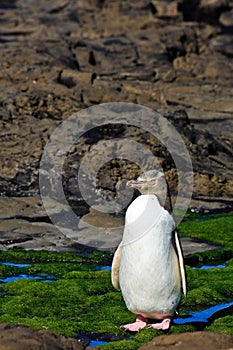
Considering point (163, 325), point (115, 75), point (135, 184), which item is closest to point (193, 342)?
point (163, 325)

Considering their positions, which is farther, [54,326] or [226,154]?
[226,154]

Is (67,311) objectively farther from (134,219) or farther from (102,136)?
(102,136)

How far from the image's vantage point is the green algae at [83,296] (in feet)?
30.9

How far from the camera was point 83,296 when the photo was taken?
35.8 ft

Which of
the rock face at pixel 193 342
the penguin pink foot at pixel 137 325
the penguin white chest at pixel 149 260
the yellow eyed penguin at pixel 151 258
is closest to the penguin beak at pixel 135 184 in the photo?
the yellow eyed penguin at pixel 151 258

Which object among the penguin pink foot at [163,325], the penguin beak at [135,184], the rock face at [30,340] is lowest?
the penguin pink foot at [163,325]

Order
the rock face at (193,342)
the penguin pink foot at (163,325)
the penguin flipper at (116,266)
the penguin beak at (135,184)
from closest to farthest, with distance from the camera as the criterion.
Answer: the rock face at (193,342)
the penguin beak at (135,184)
the penguin pink foot at (163,325)
the penguin flipper at (116,266)

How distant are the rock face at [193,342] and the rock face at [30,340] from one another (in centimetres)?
68

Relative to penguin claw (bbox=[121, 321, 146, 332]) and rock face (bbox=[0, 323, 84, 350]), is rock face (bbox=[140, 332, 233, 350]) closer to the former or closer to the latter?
rock face (bbox=[0, 323, 84, 350])

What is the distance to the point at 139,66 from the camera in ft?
96.8

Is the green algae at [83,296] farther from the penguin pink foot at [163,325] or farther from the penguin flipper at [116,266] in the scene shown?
the penguin flipper at [116,266]

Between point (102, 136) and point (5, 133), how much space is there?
7.75 ft

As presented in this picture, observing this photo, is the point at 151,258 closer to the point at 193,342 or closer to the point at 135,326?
the point at 135,326

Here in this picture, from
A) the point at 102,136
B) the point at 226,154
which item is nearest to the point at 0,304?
the point at 102,136
